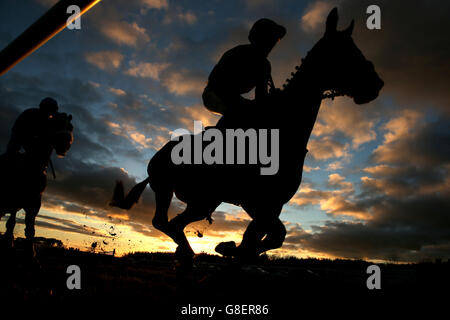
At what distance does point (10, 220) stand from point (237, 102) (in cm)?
633

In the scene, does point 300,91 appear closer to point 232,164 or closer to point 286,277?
point 232,164

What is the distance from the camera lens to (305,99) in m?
3.48

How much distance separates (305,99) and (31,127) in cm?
584

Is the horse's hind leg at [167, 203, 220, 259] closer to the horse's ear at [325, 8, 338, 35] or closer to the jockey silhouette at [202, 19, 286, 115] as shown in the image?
the jockey silhouette at [202, 19, 286, 115]

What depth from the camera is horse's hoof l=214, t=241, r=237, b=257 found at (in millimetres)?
3527

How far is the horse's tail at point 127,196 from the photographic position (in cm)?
514

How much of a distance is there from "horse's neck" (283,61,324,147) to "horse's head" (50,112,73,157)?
190 inches

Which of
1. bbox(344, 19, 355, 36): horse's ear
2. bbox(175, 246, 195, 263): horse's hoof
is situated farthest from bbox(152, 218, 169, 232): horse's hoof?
bbox(344, 19, 355, 36): horse's ear

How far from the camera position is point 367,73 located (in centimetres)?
356

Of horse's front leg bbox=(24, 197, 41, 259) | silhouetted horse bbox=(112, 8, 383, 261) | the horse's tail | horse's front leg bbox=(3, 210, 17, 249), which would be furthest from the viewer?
horse's front leg bbox=(3, 210, 17, 249)

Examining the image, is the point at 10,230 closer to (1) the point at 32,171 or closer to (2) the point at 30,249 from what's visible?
(2) the point at 30,249

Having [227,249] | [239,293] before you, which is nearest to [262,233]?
[227,249]

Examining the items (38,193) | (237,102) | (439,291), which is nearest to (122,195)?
(38,193)
